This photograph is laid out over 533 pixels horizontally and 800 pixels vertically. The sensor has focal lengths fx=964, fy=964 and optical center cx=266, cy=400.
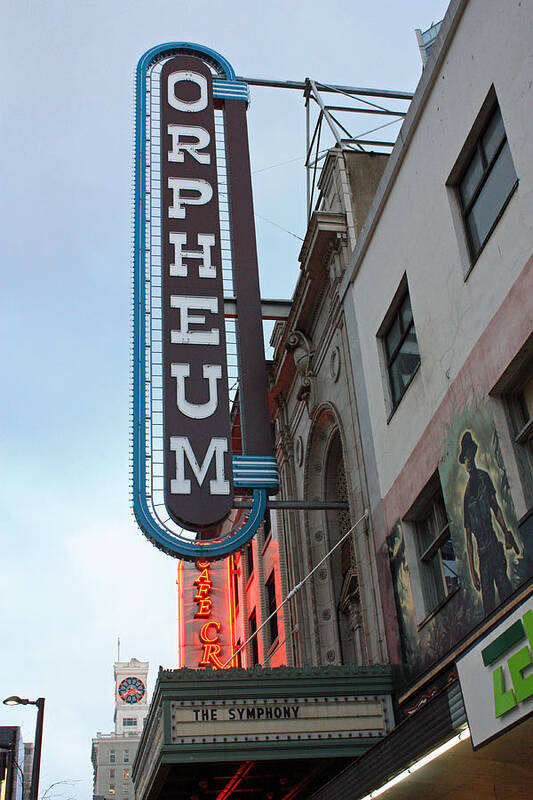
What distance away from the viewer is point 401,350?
54.0 ft

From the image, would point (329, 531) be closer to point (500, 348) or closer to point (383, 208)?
point (383, 208)

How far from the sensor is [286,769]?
15930mm

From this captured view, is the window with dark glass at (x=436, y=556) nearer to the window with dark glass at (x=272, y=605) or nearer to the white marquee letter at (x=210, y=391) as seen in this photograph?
the white marquee letter at (x=210, y=391)

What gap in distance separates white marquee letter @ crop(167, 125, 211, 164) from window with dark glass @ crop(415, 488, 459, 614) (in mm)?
11165

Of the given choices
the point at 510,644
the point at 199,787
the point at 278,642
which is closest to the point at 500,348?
the point at 510,644

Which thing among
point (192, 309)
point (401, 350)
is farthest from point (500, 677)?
point (192, 309)

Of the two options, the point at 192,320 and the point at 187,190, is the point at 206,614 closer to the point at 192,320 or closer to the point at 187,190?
the point at 192,320

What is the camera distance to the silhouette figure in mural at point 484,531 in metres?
11.8

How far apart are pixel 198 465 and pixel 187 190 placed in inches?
279

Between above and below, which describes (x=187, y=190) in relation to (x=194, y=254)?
above

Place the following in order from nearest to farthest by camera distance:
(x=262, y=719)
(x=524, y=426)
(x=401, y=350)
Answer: (x=524, y=426) < (x=262, y=719) < (x=401, y=350)

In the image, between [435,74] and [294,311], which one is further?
[294,311]

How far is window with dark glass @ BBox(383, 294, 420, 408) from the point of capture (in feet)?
52.1

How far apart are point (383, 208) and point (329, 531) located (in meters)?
7.93
